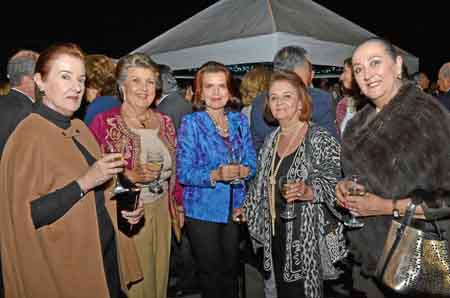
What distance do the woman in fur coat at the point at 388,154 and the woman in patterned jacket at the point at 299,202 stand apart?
249mm

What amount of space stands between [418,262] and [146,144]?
1.89 metres

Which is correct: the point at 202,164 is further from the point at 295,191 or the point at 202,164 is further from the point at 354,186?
the point at 354,186

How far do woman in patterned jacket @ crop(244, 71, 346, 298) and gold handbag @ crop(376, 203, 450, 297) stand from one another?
640mm

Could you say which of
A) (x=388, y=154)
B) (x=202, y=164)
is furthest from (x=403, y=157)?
(x=202, y=164)

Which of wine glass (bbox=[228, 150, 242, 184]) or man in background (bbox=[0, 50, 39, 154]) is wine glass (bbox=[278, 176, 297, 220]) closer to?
wine glass (bbox=[228, 150, 242, 184])

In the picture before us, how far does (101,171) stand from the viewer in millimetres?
2102

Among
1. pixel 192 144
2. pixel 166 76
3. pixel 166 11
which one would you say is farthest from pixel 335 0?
pixel 192 144

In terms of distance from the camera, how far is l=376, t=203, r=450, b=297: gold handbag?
2.15 metres

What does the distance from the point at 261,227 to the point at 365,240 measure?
2.65ft

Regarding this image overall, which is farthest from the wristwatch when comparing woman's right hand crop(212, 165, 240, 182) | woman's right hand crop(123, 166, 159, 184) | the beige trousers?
the beige trousers

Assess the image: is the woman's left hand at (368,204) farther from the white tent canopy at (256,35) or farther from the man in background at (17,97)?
the white tent canopy at (256,35)

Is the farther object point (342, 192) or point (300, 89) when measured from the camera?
point (300, 89)

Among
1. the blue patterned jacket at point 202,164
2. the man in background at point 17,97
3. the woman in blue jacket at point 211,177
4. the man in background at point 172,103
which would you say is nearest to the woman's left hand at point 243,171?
the woman in blue jacket at point 211,177

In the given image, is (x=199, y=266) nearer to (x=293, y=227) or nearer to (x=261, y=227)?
(x=261, y=227)
